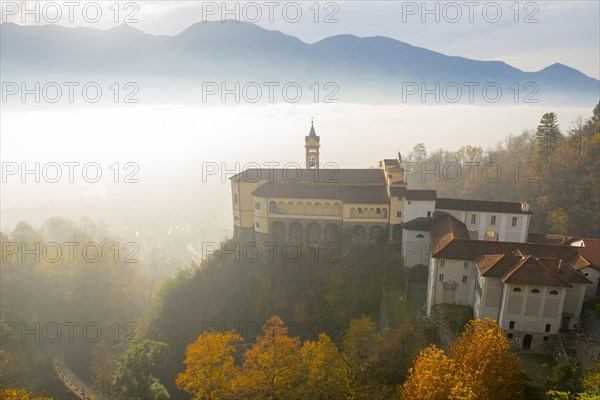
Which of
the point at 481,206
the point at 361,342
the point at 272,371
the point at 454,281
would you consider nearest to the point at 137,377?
the point at 272,371

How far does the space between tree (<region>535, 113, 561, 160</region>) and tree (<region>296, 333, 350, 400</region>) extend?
47.8m

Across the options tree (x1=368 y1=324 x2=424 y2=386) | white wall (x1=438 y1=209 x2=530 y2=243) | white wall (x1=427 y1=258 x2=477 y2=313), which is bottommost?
tree (x1=368 y1=324 x2=424 y2=386)

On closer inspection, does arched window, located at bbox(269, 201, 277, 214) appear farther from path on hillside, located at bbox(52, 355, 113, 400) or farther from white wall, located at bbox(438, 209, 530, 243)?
path on hillside, located at bbox(52, 355, 113, 400)

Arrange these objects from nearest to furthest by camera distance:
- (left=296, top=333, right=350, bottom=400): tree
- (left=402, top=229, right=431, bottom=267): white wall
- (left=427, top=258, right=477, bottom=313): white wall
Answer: (left=296, top=333, right=350, bottom=400): tree < (left=427, top=258, right=477, bottom=313): white wall < (left=402, top=229, right=431, bottom=267): white wall

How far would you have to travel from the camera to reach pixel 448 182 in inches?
2660

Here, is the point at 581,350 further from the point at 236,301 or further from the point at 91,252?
the point at 91,252

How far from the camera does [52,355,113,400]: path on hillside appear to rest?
3456 cm

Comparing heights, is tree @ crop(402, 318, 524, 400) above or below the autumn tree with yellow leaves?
above

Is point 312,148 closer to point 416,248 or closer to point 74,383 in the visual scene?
point 416,248

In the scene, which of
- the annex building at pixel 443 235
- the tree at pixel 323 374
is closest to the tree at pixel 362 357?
the tree at pixel 323 374

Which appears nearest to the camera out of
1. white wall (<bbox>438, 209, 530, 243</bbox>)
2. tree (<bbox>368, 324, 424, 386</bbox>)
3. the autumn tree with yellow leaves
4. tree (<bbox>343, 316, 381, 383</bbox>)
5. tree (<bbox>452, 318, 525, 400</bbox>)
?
tree (<bbox>452, 318, 525, 400</bbox>)

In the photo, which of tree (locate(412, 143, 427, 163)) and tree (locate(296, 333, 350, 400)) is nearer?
tree (locate(296, 333, 350, 400))

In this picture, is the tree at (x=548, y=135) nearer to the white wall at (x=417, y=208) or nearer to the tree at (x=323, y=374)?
the white wall at (x=417, y=208)

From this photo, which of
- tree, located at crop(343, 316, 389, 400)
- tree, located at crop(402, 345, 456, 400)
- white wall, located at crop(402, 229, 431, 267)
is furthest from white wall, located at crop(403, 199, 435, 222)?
tree, located at crop(402, 345, 456, 400)
